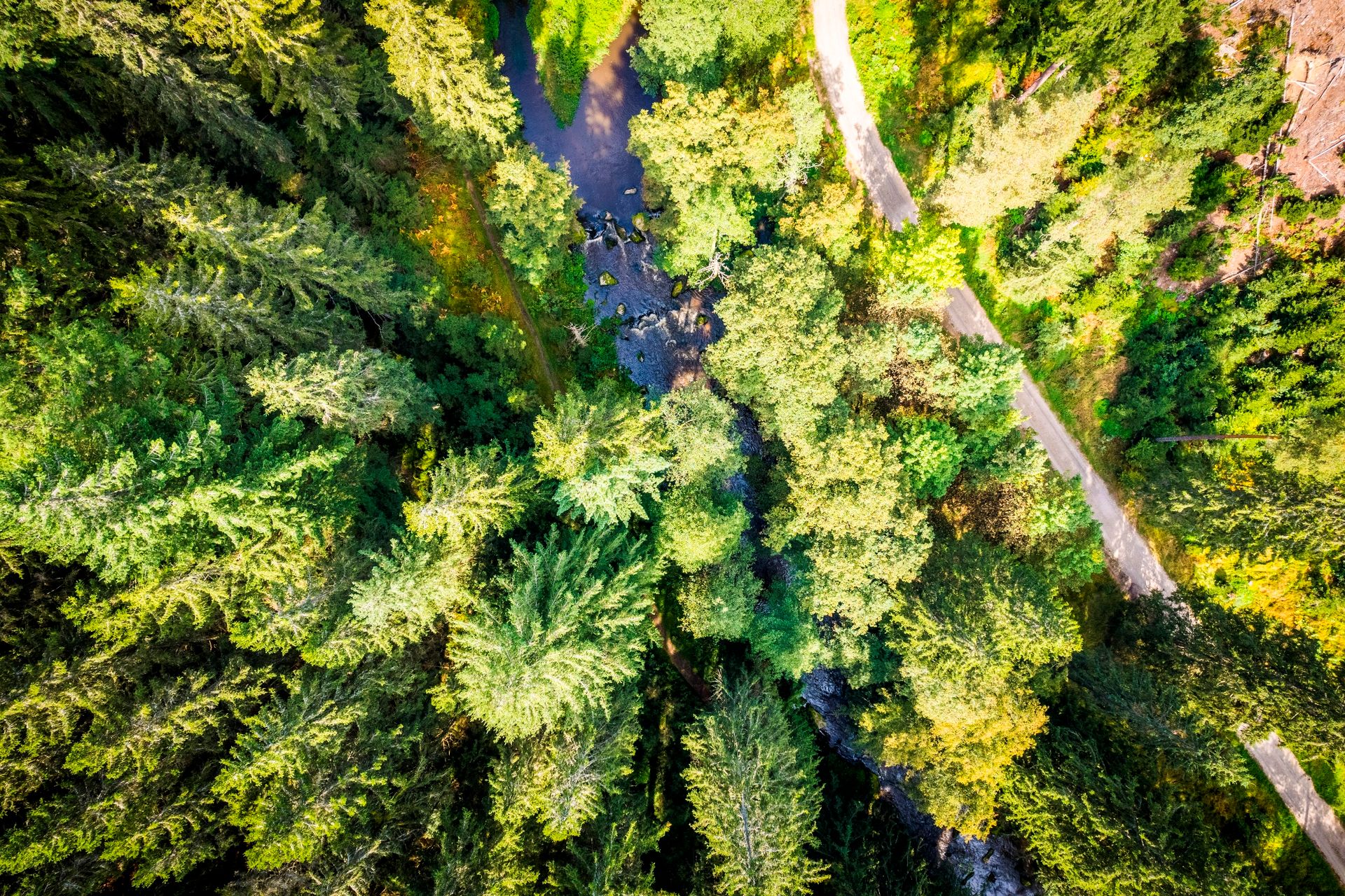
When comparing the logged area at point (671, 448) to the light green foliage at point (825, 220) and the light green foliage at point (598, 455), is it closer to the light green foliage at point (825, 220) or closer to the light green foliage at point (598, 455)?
the light green foliage at point (598, 455)

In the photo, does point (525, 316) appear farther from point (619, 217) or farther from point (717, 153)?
point (717, 153)

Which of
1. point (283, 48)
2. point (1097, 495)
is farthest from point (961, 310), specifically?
point (283, 48)

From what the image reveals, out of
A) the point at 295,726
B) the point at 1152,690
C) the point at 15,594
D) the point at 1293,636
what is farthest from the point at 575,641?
the point at 1293,636

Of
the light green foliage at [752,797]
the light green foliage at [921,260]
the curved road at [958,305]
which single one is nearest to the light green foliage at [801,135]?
the curved road at [958,305]

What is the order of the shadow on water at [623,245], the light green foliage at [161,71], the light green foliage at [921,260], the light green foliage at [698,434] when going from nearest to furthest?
1. the light green foliage at [161,71]
2. the light green foliage at [698,434]
3. the light green foliage at [921,260]
4. the shadow on water at [623,245]

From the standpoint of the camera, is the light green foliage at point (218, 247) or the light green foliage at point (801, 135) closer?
the light green foliage at point (218, 247)

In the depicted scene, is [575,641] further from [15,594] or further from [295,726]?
[15,594]
